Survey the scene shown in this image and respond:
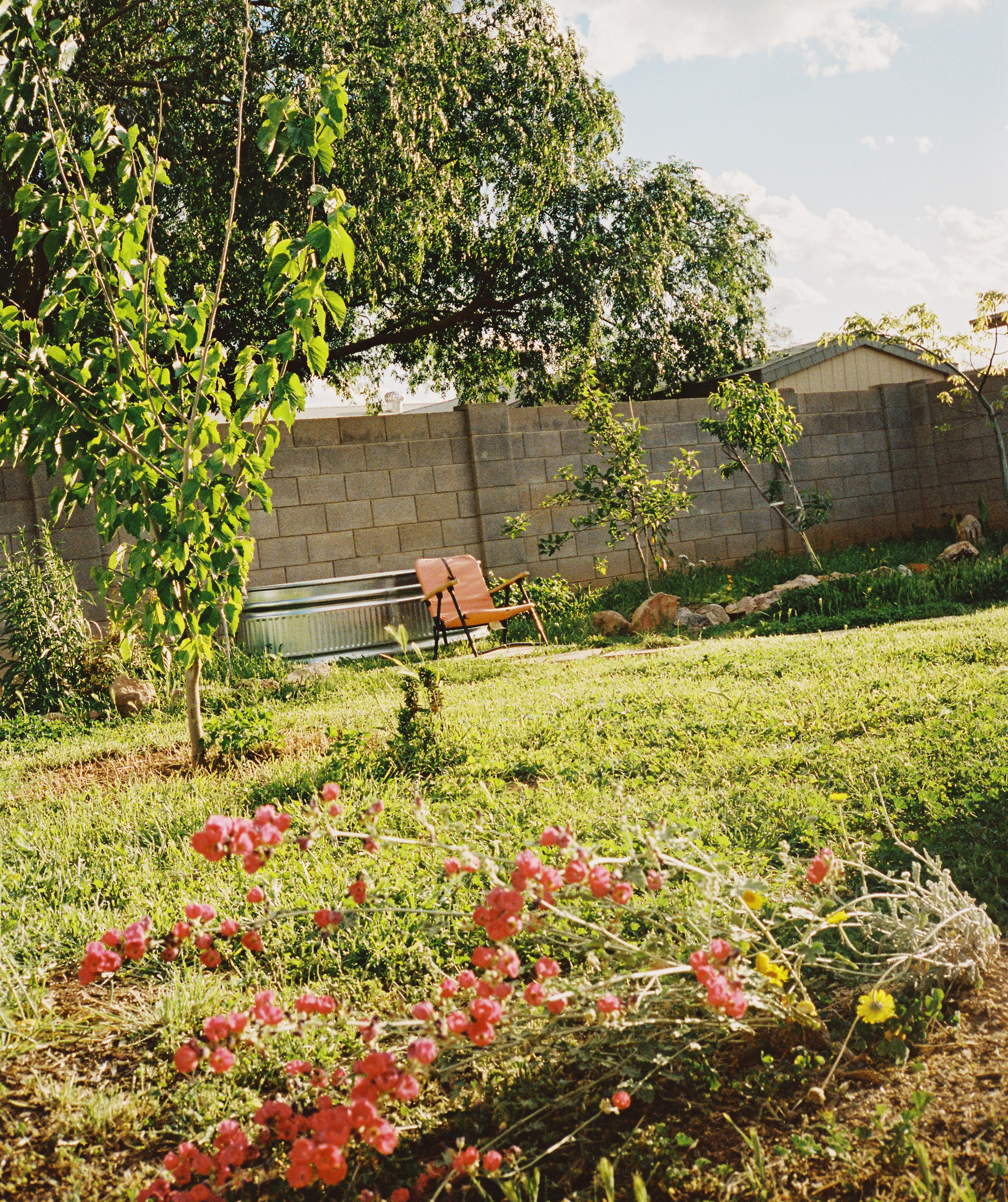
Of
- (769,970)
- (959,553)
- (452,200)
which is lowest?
(769,970)

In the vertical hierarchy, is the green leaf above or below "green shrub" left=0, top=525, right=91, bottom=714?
above

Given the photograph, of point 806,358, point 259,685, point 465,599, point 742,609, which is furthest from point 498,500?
point 806,358

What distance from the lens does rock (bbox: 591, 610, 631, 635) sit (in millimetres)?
7319

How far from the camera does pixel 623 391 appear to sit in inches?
519

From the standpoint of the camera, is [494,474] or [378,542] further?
[494,474]

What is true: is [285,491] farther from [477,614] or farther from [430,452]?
[477,614]

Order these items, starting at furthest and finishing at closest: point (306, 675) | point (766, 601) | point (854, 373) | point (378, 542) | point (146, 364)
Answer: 1. point (854, 373)
2. point (378, 542)
3. point (766, 601)
4. point (306, 675)
5. point (146, 364)

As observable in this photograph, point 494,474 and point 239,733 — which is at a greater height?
point 494,474

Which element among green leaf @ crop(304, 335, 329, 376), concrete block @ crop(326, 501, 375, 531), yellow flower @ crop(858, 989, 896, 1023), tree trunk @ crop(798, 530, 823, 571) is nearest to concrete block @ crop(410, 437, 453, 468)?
concrete block @ crop(326, 501, 375, 531)

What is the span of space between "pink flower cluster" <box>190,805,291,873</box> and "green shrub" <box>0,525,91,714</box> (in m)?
4.72

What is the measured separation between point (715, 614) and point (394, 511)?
2.79 meters

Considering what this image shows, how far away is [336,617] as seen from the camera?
705 centimetres

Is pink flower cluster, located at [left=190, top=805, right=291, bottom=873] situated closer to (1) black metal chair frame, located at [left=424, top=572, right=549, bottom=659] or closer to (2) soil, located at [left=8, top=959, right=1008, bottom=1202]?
(2) soil, located at [left=8, top=959, right=1008, bottom=1202]

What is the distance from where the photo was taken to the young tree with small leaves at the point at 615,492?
8062 mm
